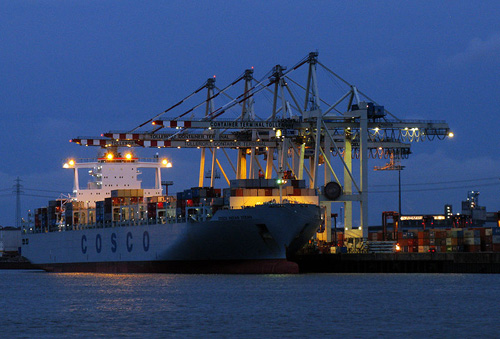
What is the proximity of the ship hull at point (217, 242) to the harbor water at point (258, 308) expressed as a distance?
3361 millimetres

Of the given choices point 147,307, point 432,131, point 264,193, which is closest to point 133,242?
point 264,193

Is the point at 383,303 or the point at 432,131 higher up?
the point at 432,131

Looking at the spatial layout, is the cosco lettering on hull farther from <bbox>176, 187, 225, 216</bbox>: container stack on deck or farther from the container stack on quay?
the container stack on quay

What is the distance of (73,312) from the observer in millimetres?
37844

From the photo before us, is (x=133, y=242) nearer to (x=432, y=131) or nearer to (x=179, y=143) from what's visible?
(x=179, y=143)

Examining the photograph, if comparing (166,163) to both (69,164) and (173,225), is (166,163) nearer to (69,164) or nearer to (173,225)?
(69,164)

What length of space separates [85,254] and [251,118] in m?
18.5

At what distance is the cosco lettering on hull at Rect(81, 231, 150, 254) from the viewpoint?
66812 mm

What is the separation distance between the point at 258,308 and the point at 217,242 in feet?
71.8

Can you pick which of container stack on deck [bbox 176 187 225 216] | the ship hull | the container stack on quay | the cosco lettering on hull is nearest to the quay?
the container stack on quay

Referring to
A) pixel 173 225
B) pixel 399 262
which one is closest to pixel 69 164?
pixel 173 225

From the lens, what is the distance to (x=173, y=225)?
6328 cm

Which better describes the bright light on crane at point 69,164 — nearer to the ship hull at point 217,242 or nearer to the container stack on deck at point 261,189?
the ship hull at point 217,242

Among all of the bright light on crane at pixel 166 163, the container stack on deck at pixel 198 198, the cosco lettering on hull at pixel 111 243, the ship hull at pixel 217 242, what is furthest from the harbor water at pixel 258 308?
the bright light on crane at pixel 166 163
